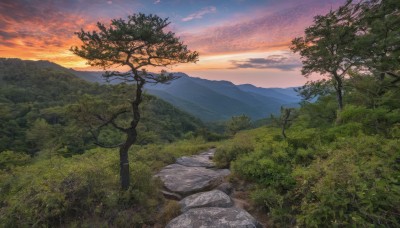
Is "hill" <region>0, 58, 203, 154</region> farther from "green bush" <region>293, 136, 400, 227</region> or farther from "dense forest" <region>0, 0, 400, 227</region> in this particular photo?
"green bush" <region>293, 136, 400, 227</region>

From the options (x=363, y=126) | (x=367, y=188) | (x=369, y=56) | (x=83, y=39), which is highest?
(x=369, y=56)

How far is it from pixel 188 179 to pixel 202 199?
256 cm

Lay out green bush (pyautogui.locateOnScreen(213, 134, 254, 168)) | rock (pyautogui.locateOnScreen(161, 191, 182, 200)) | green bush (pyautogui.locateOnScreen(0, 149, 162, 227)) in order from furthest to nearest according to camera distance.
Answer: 1. green bush (pyautogui.locateOnScreen(213, 134, 254, 168))
2. rock (pyautogui.locateOnScreen(161, 191, 182, 200))
3. green bush (pyautogui.locateOnScreen(0, 149, 162, 227))

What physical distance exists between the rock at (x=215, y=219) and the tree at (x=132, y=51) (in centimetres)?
269

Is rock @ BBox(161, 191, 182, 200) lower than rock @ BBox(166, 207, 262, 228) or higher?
lower

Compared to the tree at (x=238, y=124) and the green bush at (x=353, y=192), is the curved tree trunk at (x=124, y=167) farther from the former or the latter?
the tree at (x=238, y=124)

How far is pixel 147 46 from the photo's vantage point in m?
8.08

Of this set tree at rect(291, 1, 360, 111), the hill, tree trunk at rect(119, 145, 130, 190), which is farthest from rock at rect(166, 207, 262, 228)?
tree at rect(291, 1, 360, 111)

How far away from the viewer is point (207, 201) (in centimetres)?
805

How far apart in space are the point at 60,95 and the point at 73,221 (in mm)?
111667

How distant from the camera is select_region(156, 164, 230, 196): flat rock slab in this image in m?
9.82

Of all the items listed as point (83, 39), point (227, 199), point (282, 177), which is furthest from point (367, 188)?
point (83, 39)

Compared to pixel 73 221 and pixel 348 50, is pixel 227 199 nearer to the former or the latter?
pixel 73 221

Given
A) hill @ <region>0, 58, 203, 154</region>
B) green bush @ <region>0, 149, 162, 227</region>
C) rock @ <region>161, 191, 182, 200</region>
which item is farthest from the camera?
hill @ <region>0, 58, 203, 154</region>
